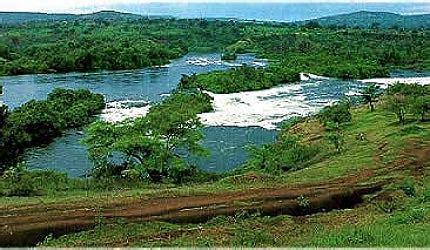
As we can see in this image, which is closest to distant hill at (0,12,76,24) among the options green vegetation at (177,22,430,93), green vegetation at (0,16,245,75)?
green vegetation at (0,16,245,75)

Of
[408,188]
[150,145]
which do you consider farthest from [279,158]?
[408,188]

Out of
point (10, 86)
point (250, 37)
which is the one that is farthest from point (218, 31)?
point (10, 86)

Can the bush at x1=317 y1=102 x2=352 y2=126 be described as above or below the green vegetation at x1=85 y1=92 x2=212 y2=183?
below

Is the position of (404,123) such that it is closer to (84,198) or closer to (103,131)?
(103,131)

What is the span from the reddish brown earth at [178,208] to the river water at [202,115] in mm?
11485

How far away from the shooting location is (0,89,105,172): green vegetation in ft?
123

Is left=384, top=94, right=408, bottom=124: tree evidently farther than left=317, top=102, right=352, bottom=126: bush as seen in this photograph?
No

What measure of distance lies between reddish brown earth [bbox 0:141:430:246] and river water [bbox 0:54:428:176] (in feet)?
37.7

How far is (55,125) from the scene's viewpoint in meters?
43.7

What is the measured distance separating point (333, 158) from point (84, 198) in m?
14.5

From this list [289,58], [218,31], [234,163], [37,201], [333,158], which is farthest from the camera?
[218,31]

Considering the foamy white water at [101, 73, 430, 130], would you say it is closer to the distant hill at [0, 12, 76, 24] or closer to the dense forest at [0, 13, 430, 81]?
the dense forest at [0, 13, 430, 81]

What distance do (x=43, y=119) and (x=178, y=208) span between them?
2565cm

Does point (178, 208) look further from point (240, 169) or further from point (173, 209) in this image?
point (240, 169)
